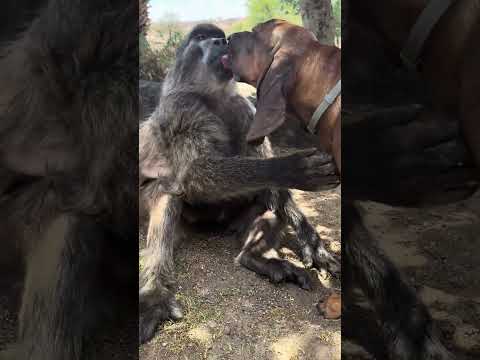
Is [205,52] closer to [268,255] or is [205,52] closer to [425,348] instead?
[268,255]

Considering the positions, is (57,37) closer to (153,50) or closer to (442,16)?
(153,50)

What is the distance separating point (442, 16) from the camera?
1087mm

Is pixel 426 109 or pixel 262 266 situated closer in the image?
pixel 426 109

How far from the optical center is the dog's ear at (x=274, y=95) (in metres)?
1.32

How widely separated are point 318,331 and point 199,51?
105cm

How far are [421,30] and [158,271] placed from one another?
1157 mm

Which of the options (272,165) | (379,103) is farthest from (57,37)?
(379,103)

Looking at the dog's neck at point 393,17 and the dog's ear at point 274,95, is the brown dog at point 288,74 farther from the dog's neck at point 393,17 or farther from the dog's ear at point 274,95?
the dog's neck at point 393,17

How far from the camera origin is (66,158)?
1195mm

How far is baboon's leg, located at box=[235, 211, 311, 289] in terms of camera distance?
56.0 inches

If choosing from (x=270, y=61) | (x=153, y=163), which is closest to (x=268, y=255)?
(x=153, y=163)

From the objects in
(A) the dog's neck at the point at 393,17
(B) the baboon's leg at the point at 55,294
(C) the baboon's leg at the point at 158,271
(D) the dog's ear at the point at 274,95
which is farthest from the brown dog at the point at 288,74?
(B) the baboon's leg at the point at 55,294

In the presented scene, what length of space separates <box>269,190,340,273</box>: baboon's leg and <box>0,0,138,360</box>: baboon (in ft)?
2.13

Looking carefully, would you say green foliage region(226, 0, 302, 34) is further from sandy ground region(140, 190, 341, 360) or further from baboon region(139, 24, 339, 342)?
sandy ground region(140, 190, 341, 360)
